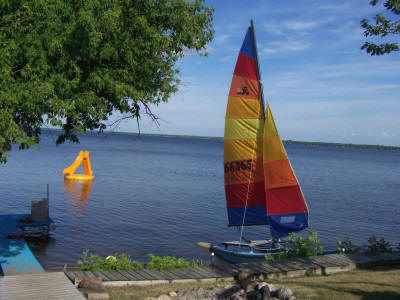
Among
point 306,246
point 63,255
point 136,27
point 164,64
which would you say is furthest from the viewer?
point 63,255

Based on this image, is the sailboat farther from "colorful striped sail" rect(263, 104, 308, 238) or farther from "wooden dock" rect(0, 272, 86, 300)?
"wooden dock" rect(0, 272, 86, 300)

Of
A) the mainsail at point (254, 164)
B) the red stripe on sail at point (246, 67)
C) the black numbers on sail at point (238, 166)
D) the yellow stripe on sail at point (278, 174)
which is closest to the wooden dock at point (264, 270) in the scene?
the mainsail at point (254, 164)

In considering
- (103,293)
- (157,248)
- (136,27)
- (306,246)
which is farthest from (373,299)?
(157,248)

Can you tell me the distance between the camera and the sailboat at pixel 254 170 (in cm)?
1537

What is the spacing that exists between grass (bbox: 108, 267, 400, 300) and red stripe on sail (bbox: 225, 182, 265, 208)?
6185 mm

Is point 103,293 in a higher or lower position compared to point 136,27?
lower

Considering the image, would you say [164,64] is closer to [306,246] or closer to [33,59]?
[33,59]

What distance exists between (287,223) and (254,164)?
2729 mm

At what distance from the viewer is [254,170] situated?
16672 mm

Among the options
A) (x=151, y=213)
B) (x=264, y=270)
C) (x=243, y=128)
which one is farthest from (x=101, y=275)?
(x=151, y=213)

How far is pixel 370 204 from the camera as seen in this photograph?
41062 millimetres

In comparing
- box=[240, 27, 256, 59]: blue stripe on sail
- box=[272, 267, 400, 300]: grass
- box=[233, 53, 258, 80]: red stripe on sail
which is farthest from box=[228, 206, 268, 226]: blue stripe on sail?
box=[240, 27, 256, 59]: blue stripe on sail

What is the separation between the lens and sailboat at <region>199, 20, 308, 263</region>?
50.4 ft

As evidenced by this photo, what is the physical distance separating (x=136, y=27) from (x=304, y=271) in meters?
7.91
